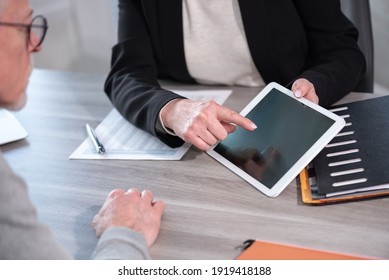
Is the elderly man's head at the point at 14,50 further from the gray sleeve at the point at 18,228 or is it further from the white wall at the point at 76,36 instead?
the white wall at the point at 76,36

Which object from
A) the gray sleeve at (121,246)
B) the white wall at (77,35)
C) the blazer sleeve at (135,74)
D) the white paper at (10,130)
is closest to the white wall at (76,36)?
the white wall at (77,35)

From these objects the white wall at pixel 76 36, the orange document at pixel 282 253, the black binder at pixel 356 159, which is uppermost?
the black binder at pixel 356 159

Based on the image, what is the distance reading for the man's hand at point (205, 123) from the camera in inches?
45.6

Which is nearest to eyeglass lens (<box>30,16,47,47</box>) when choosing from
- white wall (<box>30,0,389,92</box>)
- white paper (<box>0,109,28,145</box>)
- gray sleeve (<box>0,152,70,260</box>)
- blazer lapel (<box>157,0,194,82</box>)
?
gray sleeve (<box>0,152,70,260</box>)

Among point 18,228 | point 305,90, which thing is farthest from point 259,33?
point 18,228

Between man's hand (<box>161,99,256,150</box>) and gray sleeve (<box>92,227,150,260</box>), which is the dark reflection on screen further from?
gray sleeve (<box>92,227,150,260</box>)

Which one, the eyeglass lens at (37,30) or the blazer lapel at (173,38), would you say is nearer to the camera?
the eyeglass lens at (37,30)

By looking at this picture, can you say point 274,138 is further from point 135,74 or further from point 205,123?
point 135,74

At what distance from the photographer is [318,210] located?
3.33 feet

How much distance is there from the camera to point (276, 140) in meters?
1.14

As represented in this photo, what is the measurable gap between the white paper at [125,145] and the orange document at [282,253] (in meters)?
0.33

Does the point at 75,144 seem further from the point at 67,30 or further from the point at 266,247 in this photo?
the point at 67,30

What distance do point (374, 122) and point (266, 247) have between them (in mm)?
411
